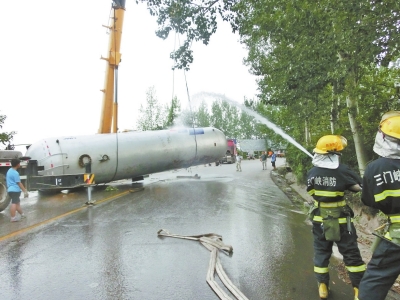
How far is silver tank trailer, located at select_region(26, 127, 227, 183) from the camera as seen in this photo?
43.4ft

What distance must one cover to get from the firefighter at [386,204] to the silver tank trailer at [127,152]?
12332mm

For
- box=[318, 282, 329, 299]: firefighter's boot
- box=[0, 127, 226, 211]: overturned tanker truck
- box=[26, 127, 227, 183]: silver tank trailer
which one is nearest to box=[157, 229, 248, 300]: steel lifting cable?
box=[318, 282, 329, 299]: firefighter's boot

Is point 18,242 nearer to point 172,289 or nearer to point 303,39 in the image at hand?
point 172,289

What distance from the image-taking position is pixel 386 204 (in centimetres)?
261

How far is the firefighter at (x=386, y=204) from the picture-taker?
2.52 m

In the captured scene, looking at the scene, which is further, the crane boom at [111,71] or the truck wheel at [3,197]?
the crane boom at [111,71]

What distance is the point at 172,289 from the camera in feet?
12.9

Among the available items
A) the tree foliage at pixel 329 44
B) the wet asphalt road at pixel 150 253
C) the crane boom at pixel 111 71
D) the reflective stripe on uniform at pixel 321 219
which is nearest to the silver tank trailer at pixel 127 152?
the crane boom at pixel 111 71

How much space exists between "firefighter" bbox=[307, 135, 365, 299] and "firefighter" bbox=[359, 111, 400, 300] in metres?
0.84

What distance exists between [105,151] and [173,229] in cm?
796

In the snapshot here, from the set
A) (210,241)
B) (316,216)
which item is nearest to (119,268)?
(210,241)

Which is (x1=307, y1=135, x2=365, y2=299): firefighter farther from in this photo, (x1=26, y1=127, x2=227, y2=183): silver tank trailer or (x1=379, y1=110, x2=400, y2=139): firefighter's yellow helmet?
(x1=26, y1=127, x2=227, y2=183): silver tank trailer

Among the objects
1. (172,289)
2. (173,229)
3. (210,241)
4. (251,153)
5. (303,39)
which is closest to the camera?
(172,289)

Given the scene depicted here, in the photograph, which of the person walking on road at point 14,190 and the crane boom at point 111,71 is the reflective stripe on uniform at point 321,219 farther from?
the crane boom at point 111,71
